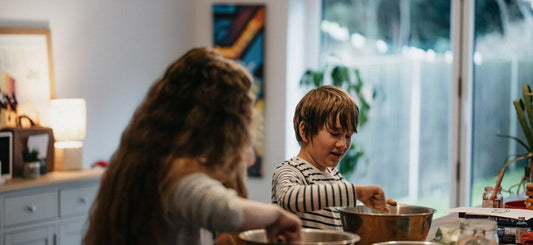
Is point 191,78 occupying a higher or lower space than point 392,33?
lower

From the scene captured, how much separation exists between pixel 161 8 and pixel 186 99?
3830 mm

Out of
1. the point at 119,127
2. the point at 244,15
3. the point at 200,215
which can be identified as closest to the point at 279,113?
the point at 244,15

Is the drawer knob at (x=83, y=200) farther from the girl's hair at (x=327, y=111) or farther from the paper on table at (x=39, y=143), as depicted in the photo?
the girl's hair at (x=327, y=111)

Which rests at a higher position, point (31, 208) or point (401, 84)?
point (401, 84)

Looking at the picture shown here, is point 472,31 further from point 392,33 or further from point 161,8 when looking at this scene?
point 161,8

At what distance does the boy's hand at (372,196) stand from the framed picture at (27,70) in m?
2.89

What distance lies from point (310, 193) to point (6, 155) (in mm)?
2601

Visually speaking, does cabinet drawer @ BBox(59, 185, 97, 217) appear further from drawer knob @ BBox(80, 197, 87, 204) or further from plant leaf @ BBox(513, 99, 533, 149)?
plant leaf @ BBox(513, 99, 533, 149)

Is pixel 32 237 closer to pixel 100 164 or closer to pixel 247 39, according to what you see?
pixel 100 164

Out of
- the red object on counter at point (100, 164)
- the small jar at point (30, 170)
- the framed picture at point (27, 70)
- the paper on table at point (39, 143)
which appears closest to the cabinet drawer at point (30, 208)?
the small jar at point (30, 170)

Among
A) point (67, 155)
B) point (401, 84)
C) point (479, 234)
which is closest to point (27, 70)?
point (67, 155)

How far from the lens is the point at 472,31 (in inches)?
175

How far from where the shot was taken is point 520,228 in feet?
6.86

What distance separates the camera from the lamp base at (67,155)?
425 centimetres
